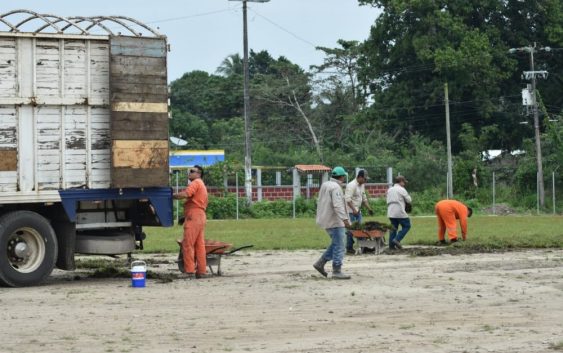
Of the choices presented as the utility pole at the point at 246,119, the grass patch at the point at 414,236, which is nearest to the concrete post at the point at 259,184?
the utility pole at the point at 246,119

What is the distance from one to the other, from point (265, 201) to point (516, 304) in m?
38.0

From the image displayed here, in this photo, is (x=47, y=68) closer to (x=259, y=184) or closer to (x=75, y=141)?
(x=75, y=141)

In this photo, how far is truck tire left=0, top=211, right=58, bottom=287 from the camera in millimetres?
17906

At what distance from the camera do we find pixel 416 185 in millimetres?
64938

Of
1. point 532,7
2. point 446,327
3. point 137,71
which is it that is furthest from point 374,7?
point 446,327

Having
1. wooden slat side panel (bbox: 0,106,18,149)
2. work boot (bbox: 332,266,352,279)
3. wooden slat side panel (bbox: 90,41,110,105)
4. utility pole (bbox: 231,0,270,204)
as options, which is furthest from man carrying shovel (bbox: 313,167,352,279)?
utility pole (bbox: 231,0,270,204)

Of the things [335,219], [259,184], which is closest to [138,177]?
[335,219]

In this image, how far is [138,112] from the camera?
741 inches

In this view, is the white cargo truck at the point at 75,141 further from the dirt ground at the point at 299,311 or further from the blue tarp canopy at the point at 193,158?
the blue tarp canopy at the point at 193,158

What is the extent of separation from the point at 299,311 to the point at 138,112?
5593mm

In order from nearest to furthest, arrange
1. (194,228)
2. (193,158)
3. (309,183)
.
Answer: (194,228) → (309,183) → (193,158)

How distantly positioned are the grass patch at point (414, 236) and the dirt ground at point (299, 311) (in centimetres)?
483

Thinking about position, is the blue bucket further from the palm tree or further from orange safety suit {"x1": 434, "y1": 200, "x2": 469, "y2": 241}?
the palm tree

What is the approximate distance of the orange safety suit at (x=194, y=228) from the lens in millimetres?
19047
